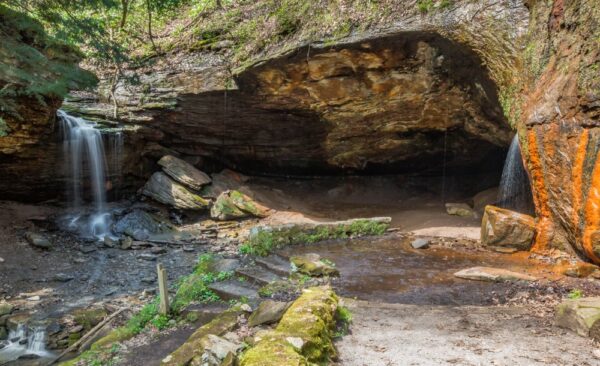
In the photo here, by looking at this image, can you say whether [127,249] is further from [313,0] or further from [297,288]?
[313,0]

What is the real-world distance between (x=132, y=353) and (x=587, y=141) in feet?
25.4

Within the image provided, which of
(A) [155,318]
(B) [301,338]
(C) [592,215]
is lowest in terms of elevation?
(A) [155,318]

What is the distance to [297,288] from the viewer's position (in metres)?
5.83

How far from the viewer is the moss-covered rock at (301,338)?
301 cm

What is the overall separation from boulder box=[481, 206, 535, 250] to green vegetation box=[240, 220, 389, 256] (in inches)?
112

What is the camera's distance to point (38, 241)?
10047 millimetres

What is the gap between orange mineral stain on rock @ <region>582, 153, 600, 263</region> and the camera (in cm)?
607

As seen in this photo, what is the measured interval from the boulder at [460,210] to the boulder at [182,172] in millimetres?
8624

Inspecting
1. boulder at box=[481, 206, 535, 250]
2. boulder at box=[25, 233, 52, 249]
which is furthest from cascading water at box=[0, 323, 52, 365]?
boulder at box=[481, 206, 535, 250]

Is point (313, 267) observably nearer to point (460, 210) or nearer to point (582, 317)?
point (582, 317)

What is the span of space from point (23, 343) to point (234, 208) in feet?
24.4

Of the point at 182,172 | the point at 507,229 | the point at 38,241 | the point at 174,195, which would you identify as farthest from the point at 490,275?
the point at 38,241

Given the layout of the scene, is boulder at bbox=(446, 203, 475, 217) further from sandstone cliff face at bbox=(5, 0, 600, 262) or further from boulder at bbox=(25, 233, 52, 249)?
boulder at bbox=(25, 233, 52, 249)

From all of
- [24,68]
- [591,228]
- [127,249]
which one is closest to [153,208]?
[127,249]
